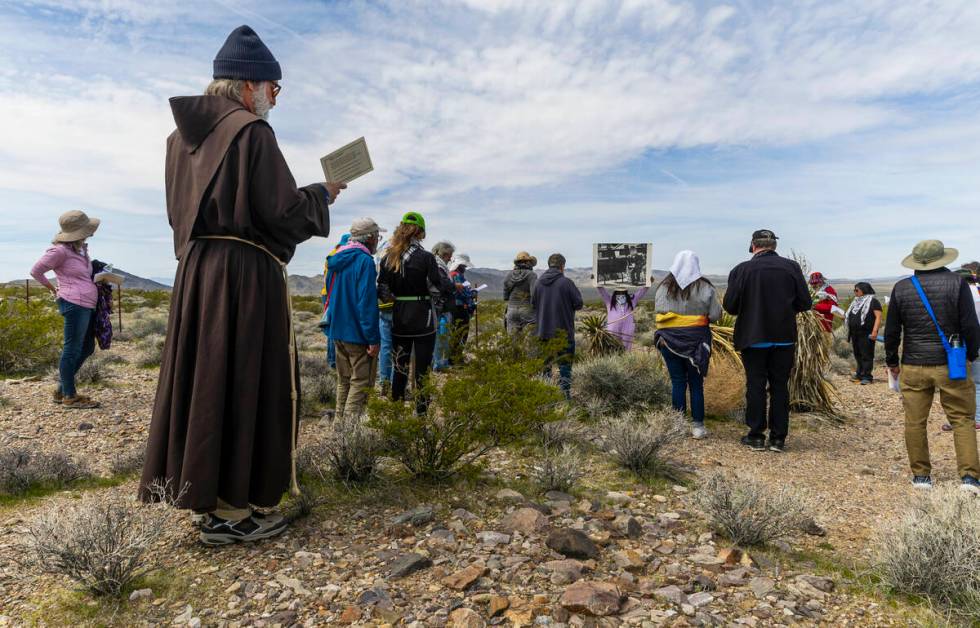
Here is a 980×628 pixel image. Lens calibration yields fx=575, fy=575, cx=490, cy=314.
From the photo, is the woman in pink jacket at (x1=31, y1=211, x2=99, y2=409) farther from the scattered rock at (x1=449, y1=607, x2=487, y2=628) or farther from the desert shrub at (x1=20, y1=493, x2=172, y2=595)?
the scattered rock at (x1=449, y1=607, x2=487, y2=628)

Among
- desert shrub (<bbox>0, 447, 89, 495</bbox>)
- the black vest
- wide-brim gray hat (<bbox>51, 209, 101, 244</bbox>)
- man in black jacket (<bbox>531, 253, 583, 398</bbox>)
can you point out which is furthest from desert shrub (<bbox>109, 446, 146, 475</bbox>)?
the black vest

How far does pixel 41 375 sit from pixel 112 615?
24.9 ft

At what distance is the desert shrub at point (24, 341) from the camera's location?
8.50m

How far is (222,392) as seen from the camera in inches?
104

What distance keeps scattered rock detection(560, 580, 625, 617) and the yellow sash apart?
12.2ft

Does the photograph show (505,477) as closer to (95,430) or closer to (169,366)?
(169,366)

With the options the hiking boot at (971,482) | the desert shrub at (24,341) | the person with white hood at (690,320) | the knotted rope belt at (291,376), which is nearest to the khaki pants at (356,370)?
the knotted rope belt at (291,376)

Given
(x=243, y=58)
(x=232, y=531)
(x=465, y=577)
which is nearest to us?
(x=465, y=577)

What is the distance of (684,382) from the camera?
606cm

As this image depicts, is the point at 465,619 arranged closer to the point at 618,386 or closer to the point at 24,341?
the point at 618,386

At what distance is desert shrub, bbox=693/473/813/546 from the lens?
10.2 feet

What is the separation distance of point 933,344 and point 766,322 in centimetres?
128

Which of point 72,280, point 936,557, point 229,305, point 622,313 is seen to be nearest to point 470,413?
point 229,305

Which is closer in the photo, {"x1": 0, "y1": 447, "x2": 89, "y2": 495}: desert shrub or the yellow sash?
{"x1": 0, "y1": 447, "x2": 89, "y2": 495}: desert shrub
